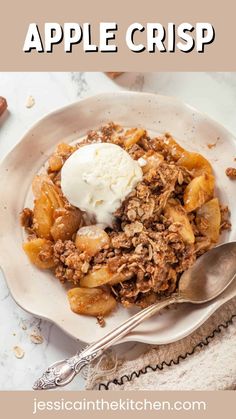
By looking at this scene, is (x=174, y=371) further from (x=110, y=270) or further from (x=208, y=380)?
(x=110, y=270)

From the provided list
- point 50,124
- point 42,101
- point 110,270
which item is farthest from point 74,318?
point 42,101

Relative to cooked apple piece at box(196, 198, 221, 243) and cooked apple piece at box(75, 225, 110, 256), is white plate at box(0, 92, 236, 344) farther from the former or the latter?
cooked apple piece at box(75, 225, 110, 256)

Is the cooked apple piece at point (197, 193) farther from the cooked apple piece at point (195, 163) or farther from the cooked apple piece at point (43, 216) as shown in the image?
the cooked apple piece at point (43, 216)

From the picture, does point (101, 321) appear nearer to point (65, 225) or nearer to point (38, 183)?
point (65, 225)

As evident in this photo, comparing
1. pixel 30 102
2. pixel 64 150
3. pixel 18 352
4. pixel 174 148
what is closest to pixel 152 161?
pixel 174 148

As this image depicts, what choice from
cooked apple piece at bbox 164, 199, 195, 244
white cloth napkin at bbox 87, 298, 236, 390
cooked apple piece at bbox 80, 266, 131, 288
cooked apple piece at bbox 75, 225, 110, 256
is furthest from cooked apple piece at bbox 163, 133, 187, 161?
white cloth napkin at bbox 87, 298, 236, 390
